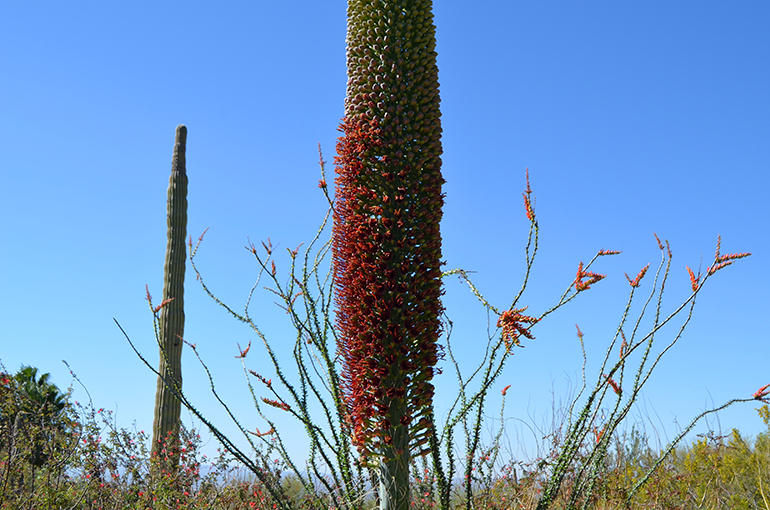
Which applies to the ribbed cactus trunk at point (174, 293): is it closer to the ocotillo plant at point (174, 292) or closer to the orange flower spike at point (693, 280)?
the ocotillo plant at point (174, 292)

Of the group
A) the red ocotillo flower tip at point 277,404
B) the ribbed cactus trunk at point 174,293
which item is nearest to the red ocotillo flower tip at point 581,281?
the red ocotillo flower tip at point 277,404

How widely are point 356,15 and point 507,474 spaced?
4326 mm

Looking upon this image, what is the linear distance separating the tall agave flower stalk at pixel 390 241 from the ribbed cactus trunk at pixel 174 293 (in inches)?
292

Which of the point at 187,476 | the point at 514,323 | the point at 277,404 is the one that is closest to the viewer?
the point at 514,323

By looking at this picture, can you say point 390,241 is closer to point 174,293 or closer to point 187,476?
point 187,476

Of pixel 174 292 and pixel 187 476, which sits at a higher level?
pixel 174 292

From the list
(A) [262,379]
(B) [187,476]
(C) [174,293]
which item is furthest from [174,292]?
(A) [262,379]

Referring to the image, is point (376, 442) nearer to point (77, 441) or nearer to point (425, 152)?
point (425, 152)

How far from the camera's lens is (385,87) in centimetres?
333

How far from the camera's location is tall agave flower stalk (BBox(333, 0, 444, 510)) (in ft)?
10.1

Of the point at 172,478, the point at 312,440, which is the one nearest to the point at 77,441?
the point at 172,478

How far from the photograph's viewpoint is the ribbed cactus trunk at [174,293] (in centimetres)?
1063

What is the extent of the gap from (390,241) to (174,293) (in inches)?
359

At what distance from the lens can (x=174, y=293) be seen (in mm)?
11383
